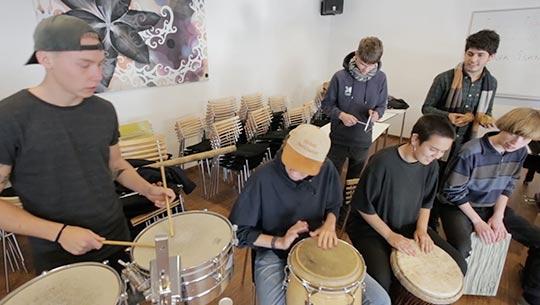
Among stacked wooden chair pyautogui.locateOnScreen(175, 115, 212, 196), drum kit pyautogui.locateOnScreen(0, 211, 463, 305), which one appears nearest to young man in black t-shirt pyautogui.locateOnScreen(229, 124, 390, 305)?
drum kit pyautogui.locateOnScreen(0, 211, 463, 305)

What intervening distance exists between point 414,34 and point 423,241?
467cm

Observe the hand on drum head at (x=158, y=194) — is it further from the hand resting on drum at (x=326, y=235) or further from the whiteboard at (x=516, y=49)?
the whiteboard at (x=516, y=49)

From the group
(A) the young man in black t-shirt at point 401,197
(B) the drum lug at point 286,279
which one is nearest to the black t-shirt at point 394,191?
(A) the young man in black t-shirt at point 401,197

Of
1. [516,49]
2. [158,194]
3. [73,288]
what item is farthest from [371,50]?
[516,49]

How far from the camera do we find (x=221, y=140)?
355cm

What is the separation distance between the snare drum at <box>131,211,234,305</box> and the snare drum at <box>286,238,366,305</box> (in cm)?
26

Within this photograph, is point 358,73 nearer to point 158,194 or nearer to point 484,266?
point 484,266

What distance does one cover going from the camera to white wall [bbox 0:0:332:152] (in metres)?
2.73

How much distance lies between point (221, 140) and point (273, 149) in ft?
2.02

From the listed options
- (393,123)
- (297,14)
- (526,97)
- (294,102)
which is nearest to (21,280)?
(294,102)

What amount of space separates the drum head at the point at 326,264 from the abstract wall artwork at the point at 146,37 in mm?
2938

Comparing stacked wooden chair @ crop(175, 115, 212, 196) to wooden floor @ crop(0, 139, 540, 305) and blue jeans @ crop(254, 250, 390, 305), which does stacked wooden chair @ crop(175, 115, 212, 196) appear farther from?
blue jeans @ crop(254, 250, 390, 305)

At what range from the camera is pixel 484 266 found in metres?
1.98

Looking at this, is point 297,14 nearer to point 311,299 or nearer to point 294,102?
point 294,102
